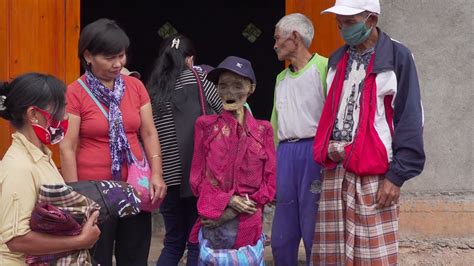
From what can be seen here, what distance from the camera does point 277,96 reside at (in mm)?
5031

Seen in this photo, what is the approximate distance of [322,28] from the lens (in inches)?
245

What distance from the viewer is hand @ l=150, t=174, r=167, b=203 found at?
4.36m

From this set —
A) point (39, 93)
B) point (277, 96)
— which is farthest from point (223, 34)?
point (39, 93)

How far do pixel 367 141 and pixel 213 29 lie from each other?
6.66 m

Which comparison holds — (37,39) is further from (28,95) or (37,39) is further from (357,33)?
(28,95)

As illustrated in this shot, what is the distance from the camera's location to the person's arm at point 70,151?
4.12 metres

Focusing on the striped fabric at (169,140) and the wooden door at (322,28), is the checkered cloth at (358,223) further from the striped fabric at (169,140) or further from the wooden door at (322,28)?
the wooden door at (322,28)

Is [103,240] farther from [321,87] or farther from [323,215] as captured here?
[321,87]

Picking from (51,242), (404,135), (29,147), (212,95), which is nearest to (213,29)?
(212,95)

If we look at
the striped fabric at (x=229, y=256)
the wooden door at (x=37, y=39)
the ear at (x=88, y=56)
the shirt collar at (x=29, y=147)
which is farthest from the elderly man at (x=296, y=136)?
the shirt collar at (x=29, y=147)

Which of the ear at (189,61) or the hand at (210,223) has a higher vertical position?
the ear at (189,61)

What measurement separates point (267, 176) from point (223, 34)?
648 cm

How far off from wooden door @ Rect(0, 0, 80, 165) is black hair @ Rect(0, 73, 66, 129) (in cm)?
258

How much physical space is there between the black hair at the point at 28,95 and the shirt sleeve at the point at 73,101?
2.59ft
